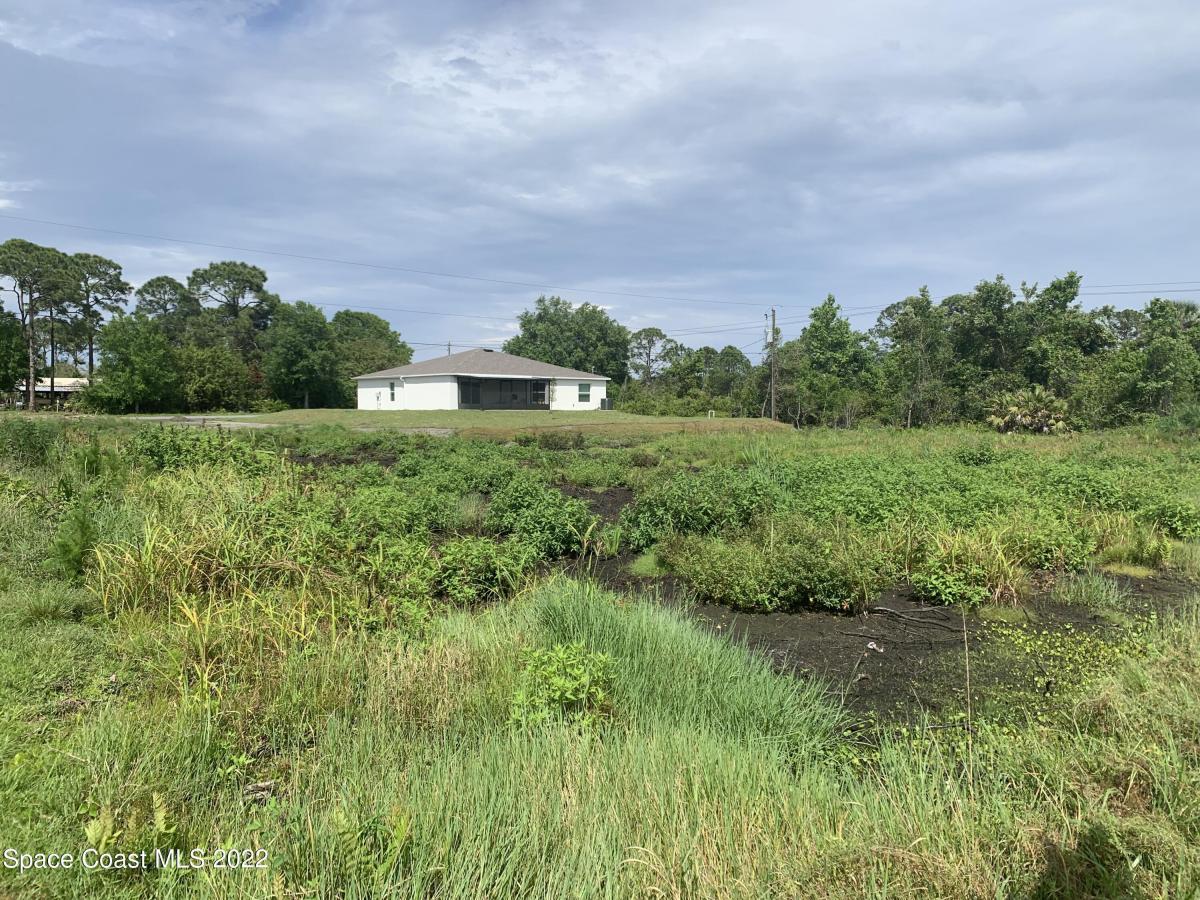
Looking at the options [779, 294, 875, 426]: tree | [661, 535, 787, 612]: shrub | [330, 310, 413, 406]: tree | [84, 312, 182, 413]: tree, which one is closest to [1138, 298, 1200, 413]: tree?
[779, 294, 875, 426]: tree

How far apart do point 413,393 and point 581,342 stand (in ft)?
79.5

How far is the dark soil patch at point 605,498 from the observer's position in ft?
32.4

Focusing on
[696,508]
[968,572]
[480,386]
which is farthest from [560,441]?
[480,386]

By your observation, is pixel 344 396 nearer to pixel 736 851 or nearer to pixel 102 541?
pixel 102 541

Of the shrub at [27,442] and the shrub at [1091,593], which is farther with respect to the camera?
the shrub at [27,442]

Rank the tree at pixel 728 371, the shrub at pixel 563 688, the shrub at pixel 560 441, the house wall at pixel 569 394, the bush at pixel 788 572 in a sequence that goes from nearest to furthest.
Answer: the shrub at pixel 563 688, the bush at pixel 788 572, the shrub at pixel 560 441, the house wall at pixel 569 394, the tree at pixel 728 371

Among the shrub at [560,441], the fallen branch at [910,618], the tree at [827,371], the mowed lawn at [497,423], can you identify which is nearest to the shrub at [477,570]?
the fallen branch at [910,618]

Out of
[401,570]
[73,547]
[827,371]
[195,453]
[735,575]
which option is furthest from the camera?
[827,371]

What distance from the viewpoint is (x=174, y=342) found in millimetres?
63812

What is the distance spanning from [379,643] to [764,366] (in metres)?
47.0

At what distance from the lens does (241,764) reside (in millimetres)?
2998

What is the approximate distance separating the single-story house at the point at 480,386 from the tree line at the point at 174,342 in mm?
6348

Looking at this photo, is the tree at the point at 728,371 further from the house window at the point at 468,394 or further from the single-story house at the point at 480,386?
the house window at the point at 468,394

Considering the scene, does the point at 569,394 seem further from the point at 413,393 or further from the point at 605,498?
the point at 605,498
